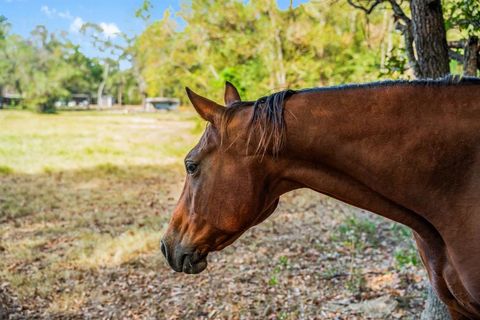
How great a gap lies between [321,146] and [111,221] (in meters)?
6.15

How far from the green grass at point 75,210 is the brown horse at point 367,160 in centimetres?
304

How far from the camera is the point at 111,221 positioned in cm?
720

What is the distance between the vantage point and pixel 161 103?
73.8m

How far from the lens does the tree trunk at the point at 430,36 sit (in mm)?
2855

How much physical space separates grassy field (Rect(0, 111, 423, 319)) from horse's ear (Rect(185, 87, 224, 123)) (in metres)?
2.48

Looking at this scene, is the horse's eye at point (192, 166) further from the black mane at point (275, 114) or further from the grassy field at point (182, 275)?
the grassy field at point (182, 275)

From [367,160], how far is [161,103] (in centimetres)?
7419

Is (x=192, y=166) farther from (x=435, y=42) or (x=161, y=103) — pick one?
(x=161, y=103)

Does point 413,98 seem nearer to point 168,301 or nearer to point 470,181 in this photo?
point 470,181

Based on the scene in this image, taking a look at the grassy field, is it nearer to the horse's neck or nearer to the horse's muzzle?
the horse's muzzle

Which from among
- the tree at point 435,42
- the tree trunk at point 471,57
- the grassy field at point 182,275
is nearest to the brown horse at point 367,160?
the tree at point 435,42

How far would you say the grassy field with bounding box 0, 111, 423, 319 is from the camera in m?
3.96

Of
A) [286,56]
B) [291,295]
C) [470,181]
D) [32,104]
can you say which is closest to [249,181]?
[470,181]

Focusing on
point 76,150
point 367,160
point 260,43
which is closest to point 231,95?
point 367,160
